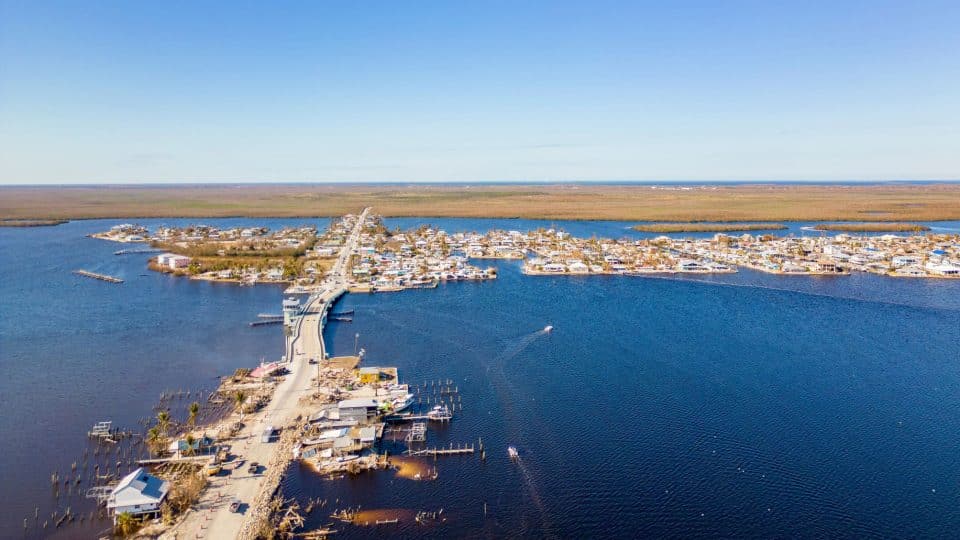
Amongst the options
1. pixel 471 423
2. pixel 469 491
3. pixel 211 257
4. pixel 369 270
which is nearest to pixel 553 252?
pixel 369 270

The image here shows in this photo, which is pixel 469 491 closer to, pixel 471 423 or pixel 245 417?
pixel 471 423

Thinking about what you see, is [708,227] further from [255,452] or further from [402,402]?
[255,452]

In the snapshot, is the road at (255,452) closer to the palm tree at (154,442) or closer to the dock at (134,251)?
the palm tree at (154,442)

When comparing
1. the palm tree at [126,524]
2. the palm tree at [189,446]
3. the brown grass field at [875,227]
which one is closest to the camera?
the palm tree at [126,524]

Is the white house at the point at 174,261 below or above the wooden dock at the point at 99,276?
above

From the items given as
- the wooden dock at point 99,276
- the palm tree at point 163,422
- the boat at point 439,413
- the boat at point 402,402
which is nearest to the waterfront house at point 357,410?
the boat at point 402,402
